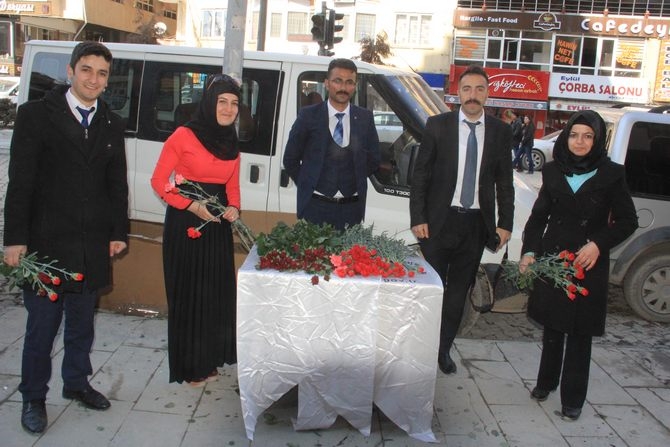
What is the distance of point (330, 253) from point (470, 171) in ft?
4.12

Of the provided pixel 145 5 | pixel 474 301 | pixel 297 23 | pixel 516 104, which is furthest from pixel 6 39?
pixel 474 301

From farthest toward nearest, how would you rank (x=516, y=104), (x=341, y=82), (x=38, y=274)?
(x=516, y=104)
(x=341, y=82)
(x=38, y=274)

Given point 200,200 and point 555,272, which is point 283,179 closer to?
point 200,200

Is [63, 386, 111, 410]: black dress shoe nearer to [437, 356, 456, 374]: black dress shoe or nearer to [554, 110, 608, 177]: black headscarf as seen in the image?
[437, 356, 456, 374]: black dress shoe

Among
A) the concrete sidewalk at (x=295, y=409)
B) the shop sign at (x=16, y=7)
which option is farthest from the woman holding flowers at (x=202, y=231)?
the shop sign at (x=16, y=7)

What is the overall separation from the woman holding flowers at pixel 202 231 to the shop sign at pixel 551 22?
3080cm

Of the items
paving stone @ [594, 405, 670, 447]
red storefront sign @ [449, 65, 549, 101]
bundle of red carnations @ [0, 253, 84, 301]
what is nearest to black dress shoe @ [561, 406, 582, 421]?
paving stone @ [594, 405, 670, 447]

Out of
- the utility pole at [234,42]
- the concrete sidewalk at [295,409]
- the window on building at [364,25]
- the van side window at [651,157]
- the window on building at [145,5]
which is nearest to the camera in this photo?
the concrete sidewalk at [295,409]

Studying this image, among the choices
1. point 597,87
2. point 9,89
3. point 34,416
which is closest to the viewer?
point 34,416

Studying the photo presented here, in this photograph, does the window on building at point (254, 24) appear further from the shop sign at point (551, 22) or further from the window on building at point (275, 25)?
the shop sign at point (551, 22)

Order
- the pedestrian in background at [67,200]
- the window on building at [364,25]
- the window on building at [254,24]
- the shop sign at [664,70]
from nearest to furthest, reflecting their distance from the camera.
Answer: the pedestrian in background at [67,200]
the shop sign at [664,70]
the window on building at [364,25]
the window on building at [254,24]

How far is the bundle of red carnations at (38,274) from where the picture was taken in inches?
122

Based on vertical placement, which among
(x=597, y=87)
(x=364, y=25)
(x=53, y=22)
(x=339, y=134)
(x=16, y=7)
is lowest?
(x=339, y=134)

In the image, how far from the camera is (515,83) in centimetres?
3188
